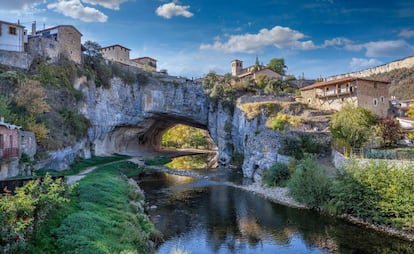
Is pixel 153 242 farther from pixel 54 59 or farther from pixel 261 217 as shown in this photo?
pixel 54 59

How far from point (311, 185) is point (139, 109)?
126 ft

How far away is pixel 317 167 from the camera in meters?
24.6

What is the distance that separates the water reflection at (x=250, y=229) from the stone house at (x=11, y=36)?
80.4 ft

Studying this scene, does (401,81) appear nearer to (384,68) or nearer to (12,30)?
(384,68)

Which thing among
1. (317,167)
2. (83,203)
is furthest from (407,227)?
(83,203)

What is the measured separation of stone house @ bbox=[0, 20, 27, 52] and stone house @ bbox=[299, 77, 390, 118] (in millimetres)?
36568

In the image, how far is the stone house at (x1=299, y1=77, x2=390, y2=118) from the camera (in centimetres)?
3925

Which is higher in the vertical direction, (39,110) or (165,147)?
(39,110)

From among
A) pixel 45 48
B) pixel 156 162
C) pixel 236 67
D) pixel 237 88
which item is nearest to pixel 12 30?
pixel 45 48

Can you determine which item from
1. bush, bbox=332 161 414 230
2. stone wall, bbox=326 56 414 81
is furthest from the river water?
stone wall, bbox=326 56 414 81

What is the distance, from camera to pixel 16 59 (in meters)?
36.8

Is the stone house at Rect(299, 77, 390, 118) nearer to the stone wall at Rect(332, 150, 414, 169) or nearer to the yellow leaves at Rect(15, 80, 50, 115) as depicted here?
the stone wall at Rect(332, 150, 414, 169)

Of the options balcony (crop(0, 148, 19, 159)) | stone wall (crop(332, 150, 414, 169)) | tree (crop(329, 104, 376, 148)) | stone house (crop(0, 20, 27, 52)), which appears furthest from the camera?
stone house (crop(0, 20, 27, 52))

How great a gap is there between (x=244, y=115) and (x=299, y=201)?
21.8 m
